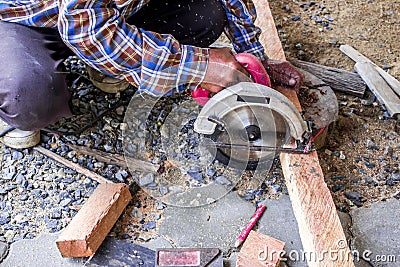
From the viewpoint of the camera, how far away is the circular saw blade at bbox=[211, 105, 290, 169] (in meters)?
2.22

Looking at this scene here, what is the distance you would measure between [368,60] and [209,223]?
5.16ft

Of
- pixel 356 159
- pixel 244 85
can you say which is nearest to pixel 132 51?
pixel 244 85

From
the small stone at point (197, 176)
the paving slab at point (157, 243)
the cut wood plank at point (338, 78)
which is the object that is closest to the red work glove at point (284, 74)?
the cut wood plank at point (338, 78)

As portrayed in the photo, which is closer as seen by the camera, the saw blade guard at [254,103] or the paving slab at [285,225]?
the saw blade guard at [254,103]

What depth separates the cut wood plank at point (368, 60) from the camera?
3.01 metres

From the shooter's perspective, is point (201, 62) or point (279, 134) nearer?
point (201, 62)

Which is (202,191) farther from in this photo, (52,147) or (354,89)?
(354,89)

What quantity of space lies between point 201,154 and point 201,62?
69 centimetres

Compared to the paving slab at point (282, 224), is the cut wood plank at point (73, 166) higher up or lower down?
higher up

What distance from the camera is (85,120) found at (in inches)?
109

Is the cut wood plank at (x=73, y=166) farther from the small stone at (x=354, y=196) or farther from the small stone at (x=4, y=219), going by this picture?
the small stone at (x=354, y=196)

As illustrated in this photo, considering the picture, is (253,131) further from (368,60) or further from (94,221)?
(368,60)

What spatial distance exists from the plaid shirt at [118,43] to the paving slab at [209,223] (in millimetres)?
585
